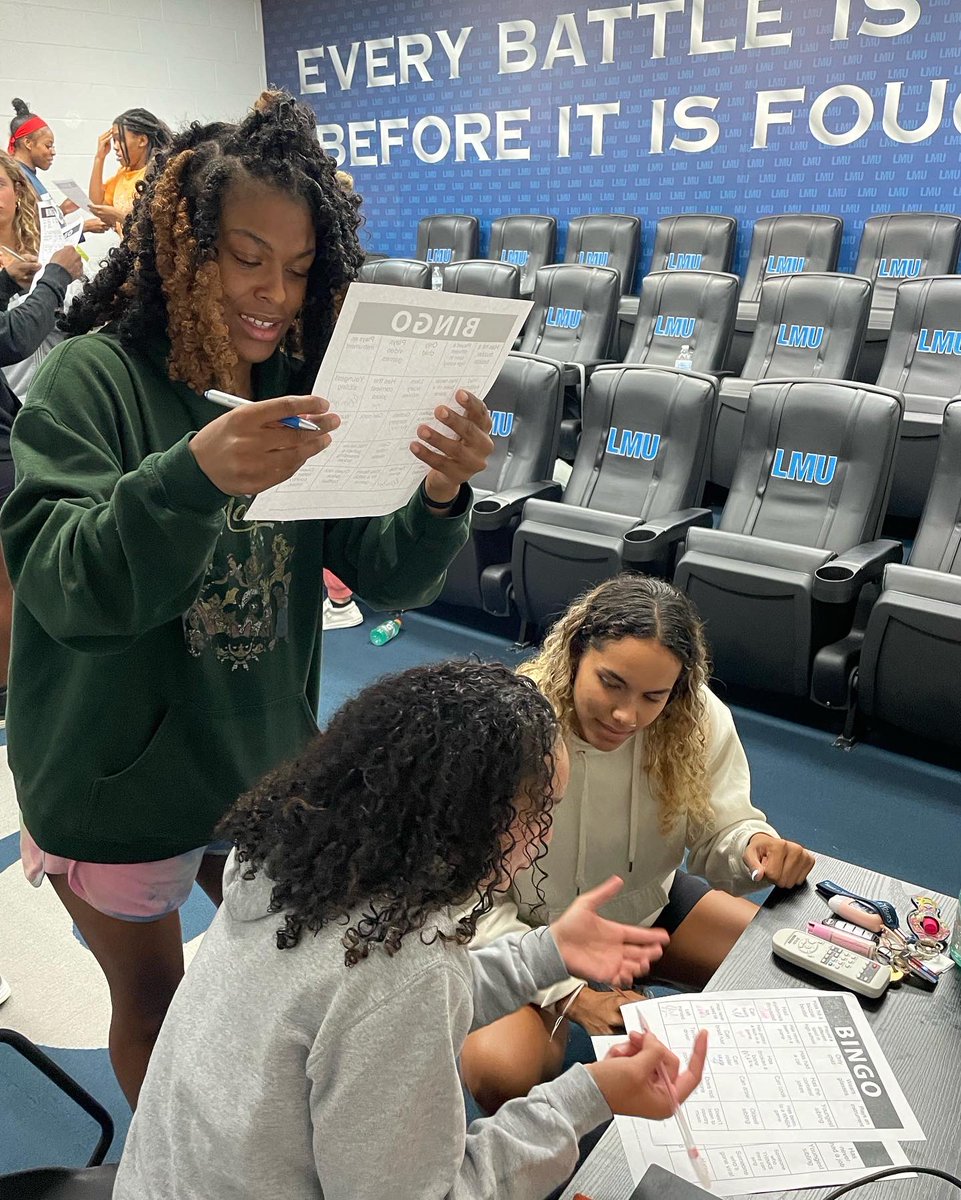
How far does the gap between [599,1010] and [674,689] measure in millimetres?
549

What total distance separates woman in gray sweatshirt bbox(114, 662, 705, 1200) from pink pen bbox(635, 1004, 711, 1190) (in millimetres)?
11

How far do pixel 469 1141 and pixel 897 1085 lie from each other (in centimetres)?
51

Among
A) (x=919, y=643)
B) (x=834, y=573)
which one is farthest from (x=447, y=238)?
(x=919, y=643)

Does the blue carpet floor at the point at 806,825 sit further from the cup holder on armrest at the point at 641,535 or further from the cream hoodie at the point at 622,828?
the cup holder on armrest at the point at 641,535

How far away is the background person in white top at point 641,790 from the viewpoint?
5.49 feet

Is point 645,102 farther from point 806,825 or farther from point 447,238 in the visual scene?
point 806,825

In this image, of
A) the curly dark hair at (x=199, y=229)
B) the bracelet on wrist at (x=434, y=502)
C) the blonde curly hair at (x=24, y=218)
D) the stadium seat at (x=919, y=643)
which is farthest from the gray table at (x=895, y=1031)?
the blonde curly hair at (x=24, y=218)

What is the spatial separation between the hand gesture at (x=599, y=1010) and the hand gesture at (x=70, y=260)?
236 centimetres

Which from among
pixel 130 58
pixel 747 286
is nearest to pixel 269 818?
pixel 747 286

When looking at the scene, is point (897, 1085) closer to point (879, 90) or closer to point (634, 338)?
point (634, 338)

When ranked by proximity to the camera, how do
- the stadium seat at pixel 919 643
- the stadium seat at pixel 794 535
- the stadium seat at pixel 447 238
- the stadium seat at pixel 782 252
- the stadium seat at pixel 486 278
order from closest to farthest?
the stadium seat at pixel 919 643 < the stadium seat at pixel 794 535 < the stadium seat at pixel 782 252 < the stadium seat at pixel 486 278 < the stadium seat at pixel 447 238

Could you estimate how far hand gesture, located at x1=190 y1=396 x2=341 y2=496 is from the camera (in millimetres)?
883

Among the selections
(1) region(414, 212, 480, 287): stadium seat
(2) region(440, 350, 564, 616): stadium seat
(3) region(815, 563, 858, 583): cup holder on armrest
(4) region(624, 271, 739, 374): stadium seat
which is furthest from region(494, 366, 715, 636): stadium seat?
(1) region(414, 212, 480, 287): stadium seat

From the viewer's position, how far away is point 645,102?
21.4ft
